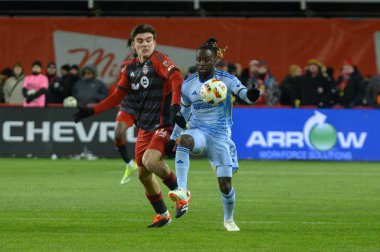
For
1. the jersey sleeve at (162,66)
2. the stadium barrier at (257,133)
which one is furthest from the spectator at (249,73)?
the jersey sleeve at (162,66)

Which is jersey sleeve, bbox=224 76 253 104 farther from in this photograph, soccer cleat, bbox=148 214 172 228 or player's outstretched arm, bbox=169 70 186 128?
soccer cleat, bbox=148 214 172 228

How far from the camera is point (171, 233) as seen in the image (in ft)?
40.5

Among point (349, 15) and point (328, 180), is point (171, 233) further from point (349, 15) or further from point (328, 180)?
point (349, 15)

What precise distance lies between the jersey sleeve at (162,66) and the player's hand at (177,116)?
0.67 meters

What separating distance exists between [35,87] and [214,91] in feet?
48.7

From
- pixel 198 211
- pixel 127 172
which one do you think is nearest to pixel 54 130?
pixel 127 172

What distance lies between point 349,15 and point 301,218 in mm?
18881

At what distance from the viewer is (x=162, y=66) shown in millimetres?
13219

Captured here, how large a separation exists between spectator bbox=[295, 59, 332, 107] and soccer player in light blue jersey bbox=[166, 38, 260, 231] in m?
14.3

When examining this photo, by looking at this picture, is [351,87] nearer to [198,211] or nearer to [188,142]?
[198,211]

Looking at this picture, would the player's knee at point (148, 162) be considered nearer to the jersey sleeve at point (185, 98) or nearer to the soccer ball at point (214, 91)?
the jersey sleeve at point (185, 98)

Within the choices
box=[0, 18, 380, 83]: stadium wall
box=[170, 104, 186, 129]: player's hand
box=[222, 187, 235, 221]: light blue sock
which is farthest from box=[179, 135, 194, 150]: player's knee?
box=[0, 18, 380, 83]: stadium wall

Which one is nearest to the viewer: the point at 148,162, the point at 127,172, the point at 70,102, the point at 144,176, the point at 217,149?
the point at 217,149

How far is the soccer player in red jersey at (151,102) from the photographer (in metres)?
13.1
